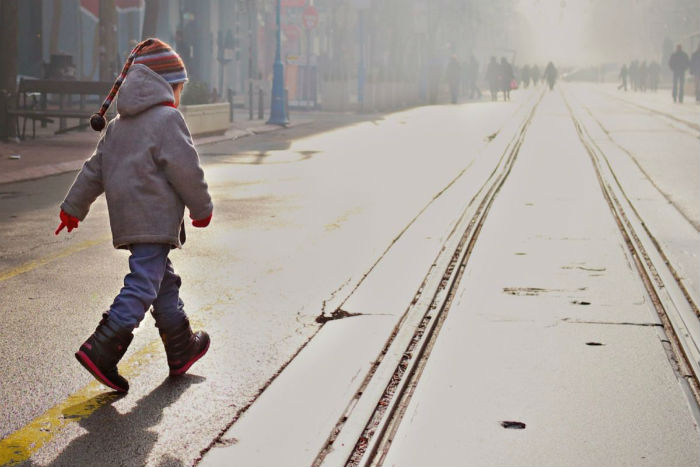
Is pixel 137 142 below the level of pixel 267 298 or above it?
above

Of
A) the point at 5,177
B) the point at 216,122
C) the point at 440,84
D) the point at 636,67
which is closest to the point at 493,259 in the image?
the point at 5,177

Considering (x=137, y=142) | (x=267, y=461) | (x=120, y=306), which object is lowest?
(x=267, y=461)

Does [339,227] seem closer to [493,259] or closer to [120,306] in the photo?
[493,259]

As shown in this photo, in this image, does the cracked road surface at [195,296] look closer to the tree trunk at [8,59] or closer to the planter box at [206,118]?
the tree trunk at [8,59]

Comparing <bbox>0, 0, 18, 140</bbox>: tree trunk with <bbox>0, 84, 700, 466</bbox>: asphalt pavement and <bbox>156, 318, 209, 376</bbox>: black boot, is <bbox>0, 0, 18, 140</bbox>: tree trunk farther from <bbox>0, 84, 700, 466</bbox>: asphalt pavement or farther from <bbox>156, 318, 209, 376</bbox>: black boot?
<bbox>156, 318, 209, 376</bbox>: black boot

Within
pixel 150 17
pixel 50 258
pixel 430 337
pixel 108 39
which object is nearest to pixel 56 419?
pixel 430 337

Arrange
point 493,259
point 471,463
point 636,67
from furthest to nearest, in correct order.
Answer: point 636,67, point 493,259, point 471,463

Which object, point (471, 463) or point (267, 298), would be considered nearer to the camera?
point (471, 463)

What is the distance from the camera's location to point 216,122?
80.0 ft

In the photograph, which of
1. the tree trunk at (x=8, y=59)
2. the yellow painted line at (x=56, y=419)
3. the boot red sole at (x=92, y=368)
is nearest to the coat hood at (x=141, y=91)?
the boot red sole at (x=92, y=368)

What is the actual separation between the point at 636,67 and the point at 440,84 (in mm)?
33462

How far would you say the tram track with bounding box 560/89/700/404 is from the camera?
19.2 ft

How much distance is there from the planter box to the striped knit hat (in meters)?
16.7

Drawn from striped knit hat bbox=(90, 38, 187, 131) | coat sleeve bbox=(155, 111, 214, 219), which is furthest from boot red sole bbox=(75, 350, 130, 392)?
striped knit hat bbox=(90, 38, 187, 131)
